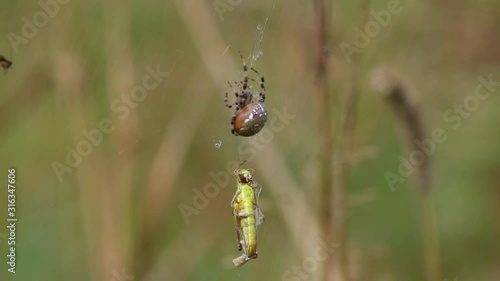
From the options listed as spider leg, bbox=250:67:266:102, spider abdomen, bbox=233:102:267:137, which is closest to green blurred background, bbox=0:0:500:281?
spider leg, bbox=250:67:266:102

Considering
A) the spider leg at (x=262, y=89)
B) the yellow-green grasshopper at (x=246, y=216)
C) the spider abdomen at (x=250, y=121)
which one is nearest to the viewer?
the yellow-green grasshopper at (x=246, y=216)

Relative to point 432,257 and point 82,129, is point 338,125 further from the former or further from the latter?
point 82,129

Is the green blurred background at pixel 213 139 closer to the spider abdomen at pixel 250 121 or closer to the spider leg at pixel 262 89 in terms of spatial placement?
the spider leg at pixel 262 89

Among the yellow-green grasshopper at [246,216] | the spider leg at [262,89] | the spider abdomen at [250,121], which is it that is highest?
the spider leg at [262,89]

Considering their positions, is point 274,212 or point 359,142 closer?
point 359,142

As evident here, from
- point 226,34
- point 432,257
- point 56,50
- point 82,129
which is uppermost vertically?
point 226,34

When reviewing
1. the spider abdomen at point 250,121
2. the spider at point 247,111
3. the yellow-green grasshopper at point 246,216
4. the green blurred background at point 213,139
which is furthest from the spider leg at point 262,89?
the yellow-green grasshopper at point 246,216

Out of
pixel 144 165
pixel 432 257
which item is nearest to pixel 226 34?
pixel 144 165
